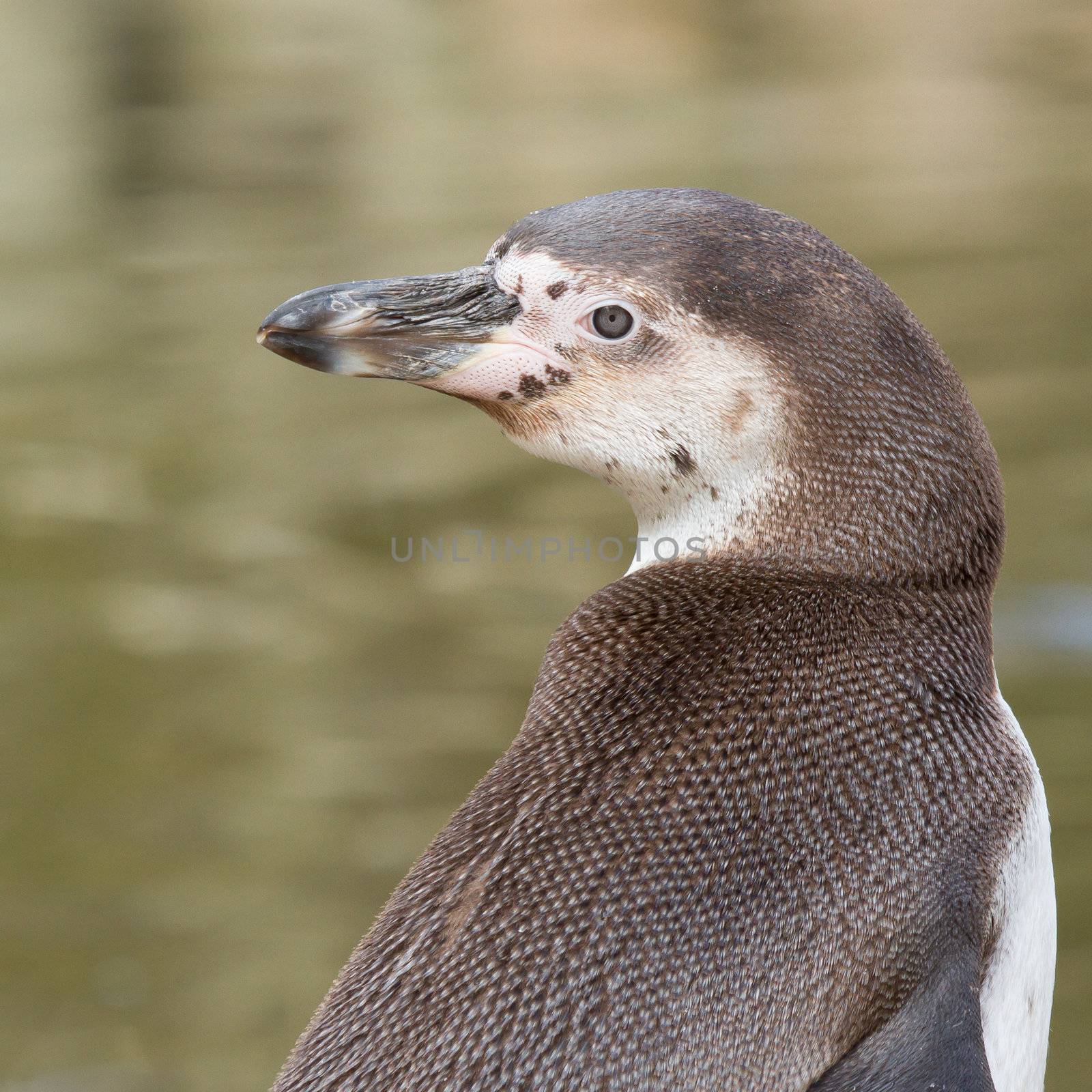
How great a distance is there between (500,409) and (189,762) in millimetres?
A: 2331

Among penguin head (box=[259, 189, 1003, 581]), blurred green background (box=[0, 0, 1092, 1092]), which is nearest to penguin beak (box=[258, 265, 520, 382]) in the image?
penguin head (box=[259, 189, 1003, 581])

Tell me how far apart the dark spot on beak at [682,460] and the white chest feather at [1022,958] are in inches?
12.5

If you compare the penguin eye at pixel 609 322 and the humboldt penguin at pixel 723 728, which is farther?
the penguin eye at pixel 609 322

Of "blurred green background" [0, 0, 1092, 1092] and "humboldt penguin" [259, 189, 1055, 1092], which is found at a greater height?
"humboldt penguin" [259, 189, 1055, 1092]

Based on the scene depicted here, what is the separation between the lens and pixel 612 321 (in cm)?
140

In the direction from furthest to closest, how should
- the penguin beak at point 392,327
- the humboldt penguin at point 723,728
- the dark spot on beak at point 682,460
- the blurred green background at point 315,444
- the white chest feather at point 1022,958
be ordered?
the blurred green background at point 315,444 < the penguin beak at point 392,327 < the dark spot on beak at point 682,460 < the white chest feather at point 1022,958 < the humboldt penguin at point 723,728

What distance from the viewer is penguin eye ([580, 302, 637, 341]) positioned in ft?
4.55

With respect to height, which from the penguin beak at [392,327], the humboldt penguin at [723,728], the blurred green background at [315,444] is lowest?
the blurred green background at [315,444]

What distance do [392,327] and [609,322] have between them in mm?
208

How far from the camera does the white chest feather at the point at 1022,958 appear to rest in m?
1.26

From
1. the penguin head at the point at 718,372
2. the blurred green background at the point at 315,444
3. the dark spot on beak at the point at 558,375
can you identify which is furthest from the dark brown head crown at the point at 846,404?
the blurred green background at the point at 315,444

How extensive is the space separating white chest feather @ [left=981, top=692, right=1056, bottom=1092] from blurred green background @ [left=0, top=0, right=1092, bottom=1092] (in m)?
1.35

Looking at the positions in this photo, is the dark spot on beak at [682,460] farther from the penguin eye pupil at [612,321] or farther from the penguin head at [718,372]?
the penguin eye pupil at [612,321]

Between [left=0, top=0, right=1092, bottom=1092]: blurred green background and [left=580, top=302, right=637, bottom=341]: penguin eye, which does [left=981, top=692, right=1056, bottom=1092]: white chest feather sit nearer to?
[left=580, top=302, right=637, bottom=341]: penguin eye
